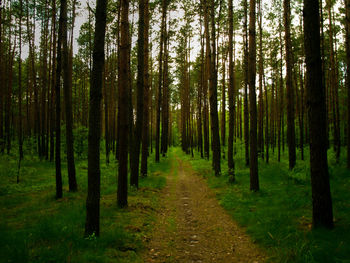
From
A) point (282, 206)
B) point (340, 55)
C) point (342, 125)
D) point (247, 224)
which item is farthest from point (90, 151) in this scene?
point (342, 125)

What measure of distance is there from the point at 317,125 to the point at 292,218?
8.44 ft

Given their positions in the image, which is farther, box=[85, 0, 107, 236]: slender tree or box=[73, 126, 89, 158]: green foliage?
box=[73, 126, 89, 158]: green foliage

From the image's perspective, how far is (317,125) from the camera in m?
5.10

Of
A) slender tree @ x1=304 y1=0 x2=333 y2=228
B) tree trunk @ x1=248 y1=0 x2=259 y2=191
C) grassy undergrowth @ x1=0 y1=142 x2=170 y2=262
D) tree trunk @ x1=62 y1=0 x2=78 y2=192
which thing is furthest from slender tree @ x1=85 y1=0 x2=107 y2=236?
tree trunk @ x1=248 y1=0 x2=259 y2=191

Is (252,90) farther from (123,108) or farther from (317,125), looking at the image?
(123,108)

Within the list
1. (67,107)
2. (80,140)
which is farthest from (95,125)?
(80,140)

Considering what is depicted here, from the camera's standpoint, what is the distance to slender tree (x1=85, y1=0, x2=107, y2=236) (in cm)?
504

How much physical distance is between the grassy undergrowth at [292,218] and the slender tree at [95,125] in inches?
149

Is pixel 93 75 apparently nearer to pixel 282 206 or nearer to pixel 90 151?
pixel 90 151

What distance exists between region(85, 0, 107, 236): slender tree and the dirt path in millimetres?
1439

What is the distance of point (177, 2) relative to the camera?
62.7 feet

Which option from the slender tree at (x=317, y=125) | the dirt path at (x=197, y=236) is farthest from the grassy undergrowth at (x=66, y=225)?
the slender tree at (x=317, y=125)

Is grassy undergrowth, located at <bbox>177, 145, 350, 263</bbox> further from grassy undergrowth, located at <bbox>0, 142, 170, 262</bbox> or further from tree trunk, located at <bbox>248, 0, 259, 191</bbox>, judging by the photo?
grassy undergrowth, located at <bbox>0, 142, 170, 262</bbox>

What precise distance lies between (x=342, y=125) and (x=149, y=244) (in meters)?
Result: 28.8
